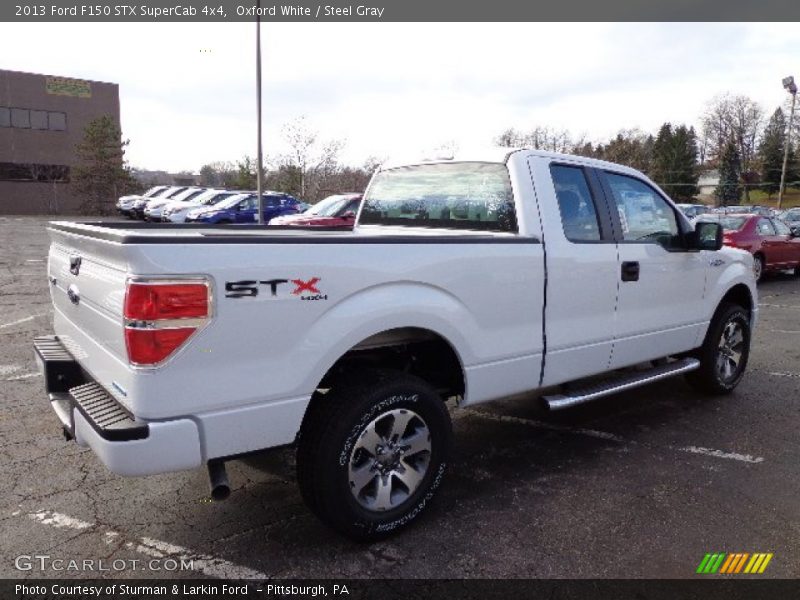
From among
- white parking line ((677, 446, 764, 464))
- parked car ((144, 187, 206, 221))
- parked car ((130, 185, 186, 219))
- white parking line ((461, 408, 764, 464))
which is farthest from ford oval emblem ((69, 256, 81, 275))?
parked car ((130, 185, 186, 219))

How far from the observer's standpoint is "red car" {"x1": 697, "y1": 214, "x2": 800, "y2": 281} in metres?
13.4

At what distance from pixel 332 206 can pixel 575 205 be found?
1247 cm

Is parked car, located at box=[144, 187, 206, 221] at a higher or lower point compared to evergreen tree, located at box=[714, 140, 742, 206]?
lower

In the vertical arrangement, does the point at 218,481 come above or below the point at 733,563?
above

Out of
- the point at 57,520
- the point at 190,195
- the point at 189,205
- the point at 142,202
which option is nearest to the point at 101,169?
the point at 142,202

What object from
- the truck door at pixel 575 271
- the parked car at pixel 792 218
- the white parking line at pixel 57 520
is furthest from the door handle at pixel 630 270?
the parked car at pixel 792 218

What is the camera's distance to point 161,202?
1177 inches

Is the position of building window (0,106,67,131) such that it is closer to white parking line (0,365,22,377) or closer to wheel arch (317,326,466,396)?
white parking line (0,365,22,377)

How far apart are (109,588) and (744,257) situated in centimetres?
562

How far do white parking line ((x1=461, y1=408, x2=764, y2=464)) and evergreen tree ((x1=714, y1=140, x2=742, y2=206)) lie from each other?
225ft

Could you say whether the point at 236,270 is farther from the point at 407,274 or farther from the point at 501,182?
the point at 501,182

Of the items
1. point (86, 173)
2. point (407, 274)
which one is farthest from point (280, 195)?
point (86, 173)

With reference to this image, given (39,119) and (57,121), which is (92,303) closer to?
(39,119)

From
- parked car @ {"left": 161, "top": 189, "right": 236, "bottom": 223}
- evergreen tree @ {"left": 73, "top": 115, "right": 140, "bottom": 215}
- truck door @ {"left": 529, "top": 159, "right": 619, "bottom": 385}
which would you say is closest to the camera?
truck door @ {"left": 529, "top": 159, "right": 619, "bottom": 385}
